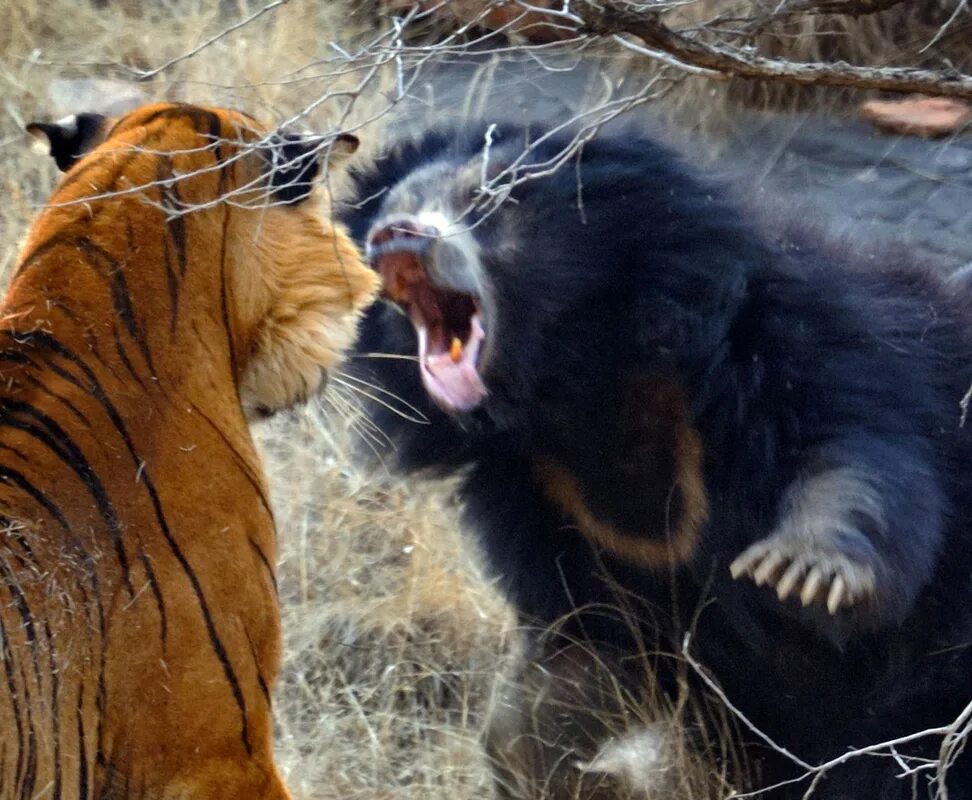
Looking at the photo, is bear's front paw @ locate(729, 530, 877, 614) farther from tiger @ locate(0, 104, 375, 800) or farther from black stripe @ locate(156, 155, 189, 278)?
black stripe @ locate(156, 155, 189, 278)

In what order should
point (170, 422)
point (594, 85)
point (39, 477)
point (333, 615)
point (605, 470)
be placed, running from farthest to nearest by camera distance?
point (594, 85), point (333, 615), point (605, 470), point (170, 422), point (39, 477)

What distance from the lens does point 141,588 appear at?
80.2 inches

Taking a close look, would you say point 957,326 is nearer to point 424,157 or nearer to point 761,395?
point 761,395

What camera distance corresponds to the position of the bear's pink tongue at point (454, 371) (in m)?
3.38

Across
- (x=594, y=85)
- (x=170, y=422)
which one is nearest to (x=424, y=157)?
(x=170, y=422)

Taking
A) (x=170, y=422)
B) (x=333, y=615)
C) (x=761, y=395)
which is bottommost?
(x=333, y=615)

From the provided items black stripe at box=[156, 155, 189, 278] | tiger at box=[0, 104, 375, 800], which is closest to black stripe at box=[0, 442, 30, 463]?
tiger at box=[0, 104, 375, 800]

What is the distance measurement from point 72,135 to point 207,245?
1.24 ft

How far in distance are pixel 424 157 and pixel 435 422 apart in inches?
28.9

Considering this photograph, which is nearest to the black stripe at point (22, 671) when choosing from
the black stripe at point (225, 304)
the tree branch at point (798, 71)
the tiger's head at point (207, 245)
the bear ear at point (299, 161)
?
the tiger's head at point (207, 245)

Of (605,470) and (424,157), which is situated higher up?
(424,157)

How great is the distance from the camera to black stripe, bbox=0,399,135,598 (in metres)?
2.04

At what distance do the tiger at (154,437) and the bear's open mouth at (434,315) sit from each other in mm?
994

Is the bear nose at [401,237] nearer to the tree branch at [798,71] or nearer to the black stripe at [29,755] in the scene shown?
the tree branch at [798,71]
